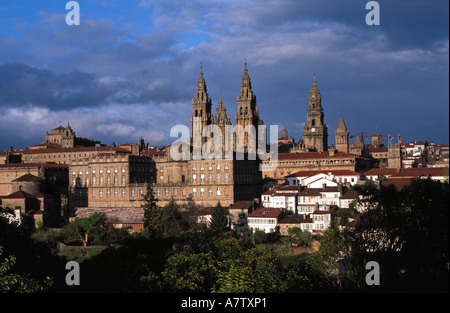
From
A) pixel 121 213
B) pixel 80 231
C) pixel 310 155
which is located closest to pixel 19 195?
pixel 80 231

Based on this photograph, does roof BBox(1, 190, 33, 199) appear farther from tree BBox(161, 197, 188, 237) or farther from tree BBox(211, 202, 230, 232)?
tree BBox(211, 202, 230, 232)

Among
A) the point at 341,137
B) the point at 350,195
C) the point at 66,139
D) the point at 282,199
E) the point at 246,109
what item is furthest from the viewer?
the point at 66,139

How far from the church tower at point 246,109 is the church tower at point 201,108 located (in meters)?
6.47

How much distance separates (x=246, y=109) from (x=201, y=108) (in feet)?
31.5

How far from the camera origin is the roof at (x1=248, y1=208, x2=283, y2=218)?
7253 centimetres

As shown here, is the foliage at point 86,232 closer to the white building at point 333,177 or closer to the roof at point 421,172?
the white building at point 333,177

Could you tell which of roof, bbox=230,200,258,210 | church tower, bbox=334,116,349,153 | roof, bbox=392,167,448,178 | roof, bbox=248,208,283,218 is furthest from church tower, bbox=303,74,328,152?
roof, bbox=248,208,283,218

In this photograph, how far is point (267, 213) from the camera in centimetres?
7362

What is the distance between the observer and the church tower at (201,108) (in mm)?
112500

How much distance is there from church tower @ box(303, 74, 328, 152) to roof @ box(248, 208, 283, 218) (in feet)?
203

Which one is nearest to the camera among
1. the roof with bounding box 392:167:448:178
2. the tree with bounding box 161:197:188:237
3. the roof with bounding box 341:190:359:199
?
the tree with bounding box 161:197:188:237

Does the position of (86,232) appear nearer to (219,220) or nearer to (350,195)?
(219,220)

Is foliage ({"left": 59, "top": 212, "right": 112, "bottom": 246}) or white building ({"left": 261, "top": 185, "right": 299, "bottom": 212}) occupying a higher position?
white building ({"left": 261, "top": 185, "right": 299, "bottom": 212})
